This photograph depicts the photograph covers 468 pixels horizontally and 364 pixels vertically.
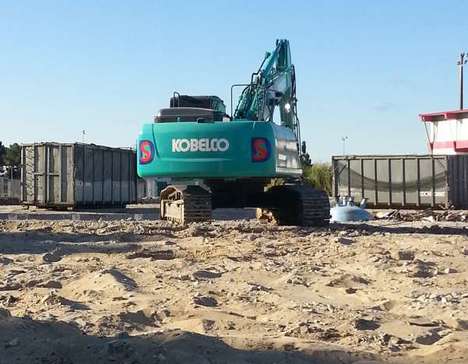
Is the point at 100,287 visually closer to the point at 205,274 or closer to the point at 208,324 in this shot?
the point at 205,274

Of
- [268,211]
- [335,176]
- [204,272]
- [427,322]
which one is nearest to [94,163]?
[335,176]

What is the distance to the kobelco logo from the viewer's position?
16266 mm

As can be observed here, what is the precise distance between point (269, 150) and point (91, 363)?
1136cm

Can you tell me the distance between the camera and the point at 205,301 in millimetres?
8062

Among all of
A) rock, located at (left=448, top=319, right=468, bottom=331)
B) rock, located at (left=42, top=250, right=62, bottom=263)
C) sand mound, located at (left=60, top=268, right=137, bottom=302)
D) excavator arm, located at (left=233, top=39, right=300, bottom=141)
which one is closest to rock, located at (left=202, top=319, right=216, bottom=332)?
sand mound, located at (left=60, top=268, right=137, bottom=302)

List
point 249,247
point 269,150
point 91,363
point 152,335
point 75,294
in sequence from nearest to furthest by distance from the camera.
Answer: point 91,363
point 152,335
point 75,294
point 249,247
point 269,150

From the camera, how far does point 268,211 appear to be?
1972cm

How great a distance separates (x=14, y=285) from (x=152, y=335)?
404 cm

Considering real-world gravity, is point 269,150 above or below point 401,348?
above

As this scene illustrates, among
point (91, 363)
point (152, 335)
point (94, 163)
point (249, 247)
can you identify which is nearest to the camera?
point (91, 363)

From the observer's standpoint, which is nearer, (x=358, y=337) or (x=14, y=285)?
(x=358, y=337)

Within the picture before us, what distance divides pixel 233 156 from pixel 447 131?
33.1 meters

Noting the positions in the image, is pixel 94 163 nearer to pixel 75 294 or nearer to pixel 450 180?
pixel 450 180

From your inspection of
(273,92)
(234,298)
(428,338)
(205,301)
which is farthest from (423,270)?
(273,92)
